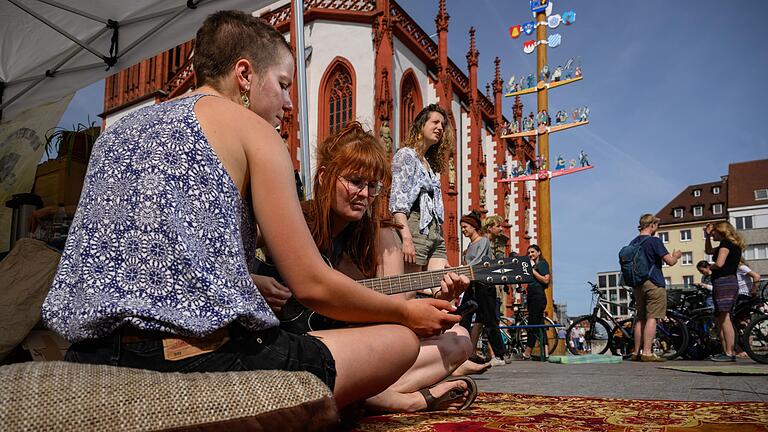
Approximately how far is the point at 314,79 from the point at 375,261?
17.5 metres

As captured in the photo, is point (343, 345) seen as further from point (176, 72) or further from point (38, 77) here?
point (176, 72)

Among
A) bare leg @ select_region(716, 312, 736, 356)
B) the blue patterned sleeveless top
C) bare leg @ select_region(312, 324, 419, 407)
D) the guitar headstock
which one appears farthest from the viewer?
bare leg @ select_region(716, 312, 736, 356)

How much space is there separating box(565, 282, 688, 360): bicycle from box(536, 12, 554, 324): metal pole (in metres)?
1.96

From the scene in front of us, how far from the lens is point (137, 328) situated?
1383 mm

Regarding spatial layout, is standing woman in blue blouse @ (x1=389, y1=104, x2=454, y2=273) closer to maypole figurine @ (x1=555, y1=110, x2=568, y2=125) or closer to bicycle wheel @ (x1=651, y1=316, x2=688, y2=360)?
bicycle wheel @ (x1=651, y1=316, x2=688, y2=360)

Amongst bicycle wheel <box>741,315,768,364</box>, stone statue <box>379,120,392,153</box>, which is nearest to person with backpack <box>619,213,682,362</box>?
bicycle wheel <box>741,315,768,364</box>

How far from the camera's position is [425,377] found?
9.14 feet

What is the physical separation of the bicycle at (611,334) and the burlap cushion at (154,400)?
9.77 m

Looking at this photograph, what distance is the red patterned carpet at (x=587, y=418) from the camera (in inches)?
90.7

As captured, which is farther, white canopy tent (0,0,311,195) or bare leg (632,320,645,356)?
bare leg (632,320,645,356)

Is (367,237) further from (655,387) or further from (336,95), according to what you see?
(336,95)

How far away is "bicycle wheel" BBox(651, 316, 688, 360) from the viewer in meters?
9.34

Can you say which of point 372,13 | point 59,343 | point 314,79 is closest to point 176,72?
point 314,79

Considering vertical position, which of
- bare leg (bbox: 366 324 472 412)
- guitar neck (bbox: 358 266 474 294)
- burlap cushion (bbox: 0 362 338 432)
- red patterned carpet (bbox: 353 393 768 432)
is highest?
guitar neck (bbox: 358 266 474 294)
